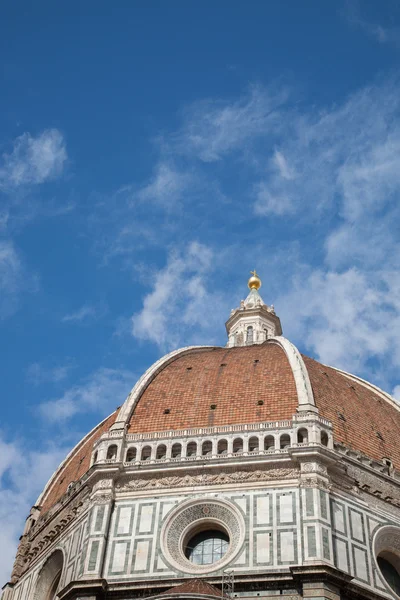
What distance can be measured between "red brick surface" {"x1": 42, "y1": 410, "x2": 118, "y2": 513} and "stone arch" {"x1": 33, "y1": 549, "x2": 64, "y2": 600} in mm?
3091

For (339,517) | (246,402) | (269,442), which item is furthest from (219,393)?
(339,517)

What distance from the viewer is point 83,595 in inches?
1022

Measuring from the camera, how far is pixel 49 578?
30.5 m

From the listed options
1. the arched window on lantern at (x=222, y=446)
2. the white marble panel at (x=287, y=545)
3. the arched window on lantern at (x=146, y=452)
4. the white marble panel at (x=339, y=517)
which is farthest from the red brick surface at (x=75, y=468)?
the white marble panel at (x=339, y=517)

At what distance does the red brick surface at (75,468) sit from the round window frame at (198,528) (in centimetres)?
548

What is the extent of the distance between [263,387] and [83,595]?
970cm

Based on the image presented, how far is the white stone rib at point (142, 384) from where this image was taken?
31.5 metres

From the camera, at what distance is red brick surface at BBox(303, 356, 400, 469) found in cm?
3114

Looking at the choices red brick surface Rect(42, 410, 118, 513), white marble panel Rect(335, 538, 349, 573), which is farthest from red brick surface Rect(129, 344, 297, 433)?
white marble panel Rect(335, 538, 349, 573)

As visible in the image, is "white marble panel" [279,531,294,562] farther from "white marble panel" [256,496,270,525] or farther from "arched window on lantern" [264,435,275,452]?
"arched window on lantern" [264,435,275,452]

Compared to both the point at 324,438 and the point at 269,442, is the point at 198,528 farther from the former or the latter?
the point at 324,438

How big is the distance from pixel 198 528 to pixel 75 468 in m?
7.70

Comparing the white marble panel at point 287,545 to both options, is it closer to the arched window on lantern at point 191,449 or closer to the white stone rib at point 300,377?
the arched window on lantern at point 191,449

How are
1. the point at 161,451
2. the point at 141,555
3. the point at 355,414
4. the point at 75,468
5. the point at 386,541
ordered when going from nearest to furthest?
1. the point at 141,555
2. the point at 386,541
3. the point at 161,451
4. the point at 355,414
5. the point at 75,468
